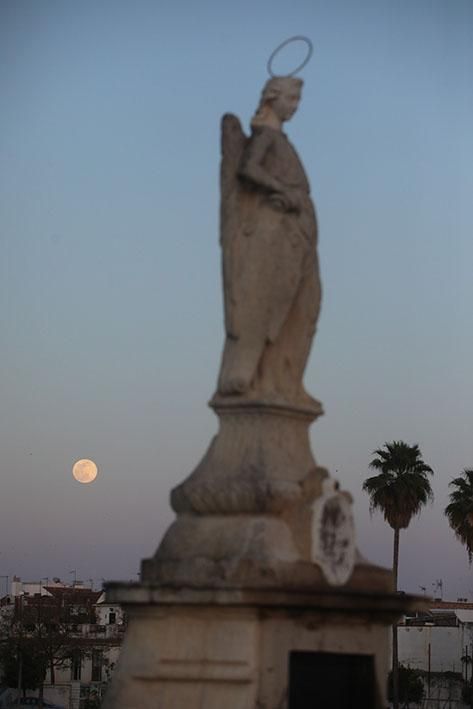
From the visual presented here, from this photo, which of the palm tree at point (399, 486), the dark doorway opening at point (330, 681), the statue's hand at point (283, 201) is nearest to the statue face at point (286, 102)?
the statue's hand at point (283, 201)

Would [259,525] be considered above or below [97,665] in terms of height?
below

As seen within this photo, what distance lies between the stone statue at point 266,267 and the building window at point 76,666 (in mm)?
54622

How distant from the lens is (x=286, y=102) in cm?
1555

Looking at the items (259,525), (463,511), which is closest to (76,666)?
(463,511)

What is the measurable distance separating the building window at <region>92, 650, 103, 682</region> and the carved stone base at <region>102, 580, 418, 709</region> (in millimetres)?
59660

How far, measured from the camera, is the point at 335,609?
14055 mm

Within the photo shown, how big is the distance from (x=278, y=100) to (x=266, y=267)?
5.94 feet

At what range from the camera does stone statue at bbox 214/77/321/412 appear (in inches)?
590

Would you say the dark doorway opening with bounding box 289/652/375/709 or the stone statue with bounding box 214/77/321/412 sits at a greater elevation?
the stone statue with bounding box 214/77/321/412

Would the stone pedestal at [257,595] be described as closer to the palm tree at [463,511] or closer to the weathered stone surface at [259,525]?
the weathered stone surface at [259,525]

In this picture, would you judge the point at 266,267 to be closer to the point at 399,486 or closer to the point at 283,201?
the point at 283,201

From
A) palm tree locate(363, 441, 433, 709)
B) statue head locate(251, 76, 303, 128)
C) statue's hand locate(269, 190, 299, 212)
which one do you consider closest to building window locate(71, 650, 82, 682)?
palm tree locate(363, 441, 433, 709)

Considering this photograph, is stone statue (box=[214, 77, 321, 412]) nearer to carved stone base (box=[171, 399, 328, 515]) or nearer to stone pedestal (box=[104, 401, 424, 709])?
carved stone base (box=[171, 399, 328, 515])

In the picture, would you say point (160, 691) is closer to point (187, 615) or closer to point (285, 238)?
point (187, 615)
